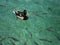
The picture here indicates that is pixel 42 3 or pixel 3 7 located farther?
pixel 42 3

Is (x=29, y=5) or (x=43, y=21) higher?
(x=29, y=5)

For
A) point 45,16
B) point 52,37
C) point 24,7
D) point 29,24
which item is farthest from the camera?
point 24,7

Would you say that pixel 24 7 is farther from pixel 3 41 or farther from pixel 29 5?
pixel 3 41

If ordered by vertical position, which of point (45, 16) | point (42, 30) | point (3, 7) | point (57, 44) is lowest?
point (57, 44)

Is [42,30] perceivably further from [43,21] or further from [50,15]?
[50,15]

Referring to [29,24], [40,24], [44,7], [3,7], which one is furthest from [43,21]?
[3,7]

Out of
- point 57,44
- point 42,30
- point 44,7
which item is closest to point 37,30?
point 42,30

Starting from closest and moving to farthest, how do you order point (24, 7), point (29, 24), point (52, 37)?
point (52, 37) → point (29, 24) → point (24, 7)
